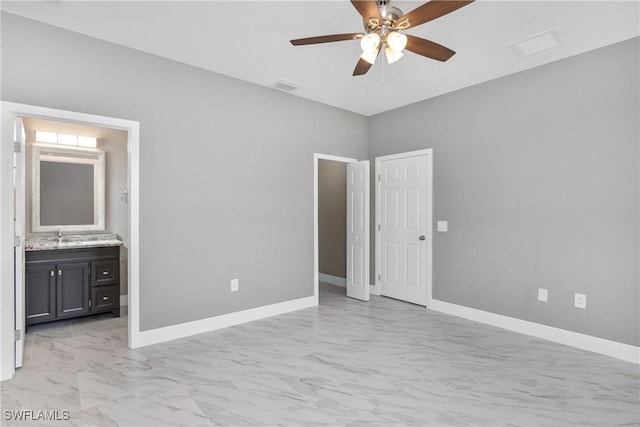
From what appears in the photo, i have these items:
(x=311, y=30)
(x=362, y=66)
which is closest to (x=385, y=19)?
(x=362, y=66)

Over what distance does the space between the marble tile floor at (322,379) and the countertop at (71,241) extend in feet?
2.95

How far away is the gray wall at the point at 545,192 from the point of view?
3061 mm

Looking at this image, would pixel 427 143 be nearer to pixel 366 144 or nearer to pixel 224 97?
pixel 366 144

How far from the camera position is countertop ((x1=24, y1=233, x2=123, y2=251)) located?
3699 millimetres

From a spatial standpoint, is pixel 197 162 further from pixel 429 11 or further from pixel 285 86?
pixel 429 11

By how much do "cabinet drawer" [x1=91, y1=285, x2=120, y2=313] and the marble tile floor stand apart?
283 mm

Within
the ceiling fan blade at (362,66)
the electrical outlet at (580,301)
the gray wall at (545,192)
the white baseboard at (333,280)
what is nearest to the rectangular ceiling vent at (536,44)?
the gray wall at (545,192)

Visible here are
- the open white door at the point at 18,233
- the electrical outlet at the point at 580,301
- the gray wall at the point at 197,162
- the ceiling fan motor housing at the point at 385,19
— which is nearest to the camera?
the ceiling fan motor housing at the point at 385,19

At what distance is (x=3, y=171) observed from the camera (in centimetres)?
261

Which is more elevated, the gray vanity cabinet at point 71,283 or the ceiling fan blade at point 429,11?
the ceiling fan blade at point 429,11

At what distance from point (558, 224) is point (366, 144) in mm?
2907

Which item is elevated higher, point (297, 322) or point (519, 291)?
point (519, 291)

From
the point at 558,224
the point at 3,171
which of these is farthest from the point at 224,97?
the point at 558,224

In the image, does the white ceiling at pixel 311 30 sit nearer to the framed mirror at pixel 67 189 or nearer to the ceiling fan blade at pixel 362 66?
the ceiling fan blade at pixel 362 66
